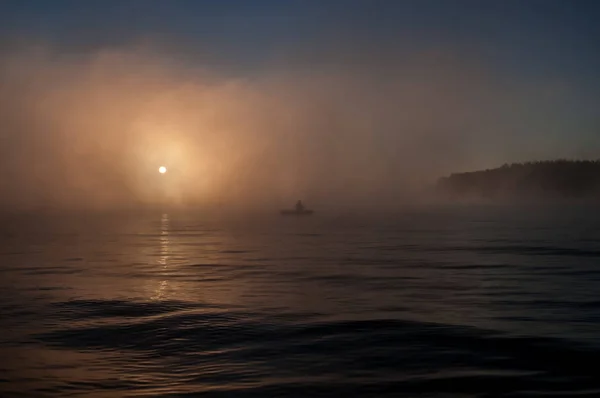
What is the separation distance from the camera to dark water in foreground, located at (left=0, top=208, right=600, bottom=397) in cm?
1573

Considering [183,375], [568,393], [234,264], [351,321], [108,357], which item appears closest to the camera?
[568,393]

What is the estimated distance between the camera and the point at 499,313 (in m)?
24.5

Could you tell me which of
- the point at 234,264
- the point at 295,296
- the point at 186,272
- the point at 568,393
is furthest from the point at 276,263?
the point at 568,393

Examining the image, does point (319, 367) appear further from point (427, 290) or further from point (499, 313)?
point (427, 290)

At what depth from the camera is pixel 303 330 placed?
861 inches

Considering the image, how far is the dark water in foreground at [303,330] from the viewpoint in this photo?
15.7m

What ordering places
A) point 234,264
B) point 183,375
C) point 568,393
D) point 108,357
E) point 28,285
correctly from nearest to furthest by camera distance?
point 568,393
point 183,375
point 108,357
point 28,285
point 234,264

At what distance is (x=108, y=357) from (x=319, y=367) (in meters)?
6.16

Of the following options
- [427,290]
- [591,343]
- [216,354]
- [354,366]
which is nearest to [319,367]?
[354,366]

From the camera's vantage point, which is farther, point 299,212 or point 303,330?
point 299,212

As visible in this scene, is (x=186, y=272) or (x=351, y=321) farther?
(x=186, y=272)

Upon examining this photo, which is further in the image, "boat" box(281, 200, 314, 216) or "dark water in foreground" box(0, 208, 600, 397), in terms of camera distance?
"boat" box(281, 200, 314, 216)

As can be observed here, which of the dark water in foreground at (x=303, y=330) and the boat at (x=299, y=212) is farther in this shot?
the boat at (x=299, y=212)

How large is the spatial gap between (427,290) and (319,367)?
1505 centimetres
